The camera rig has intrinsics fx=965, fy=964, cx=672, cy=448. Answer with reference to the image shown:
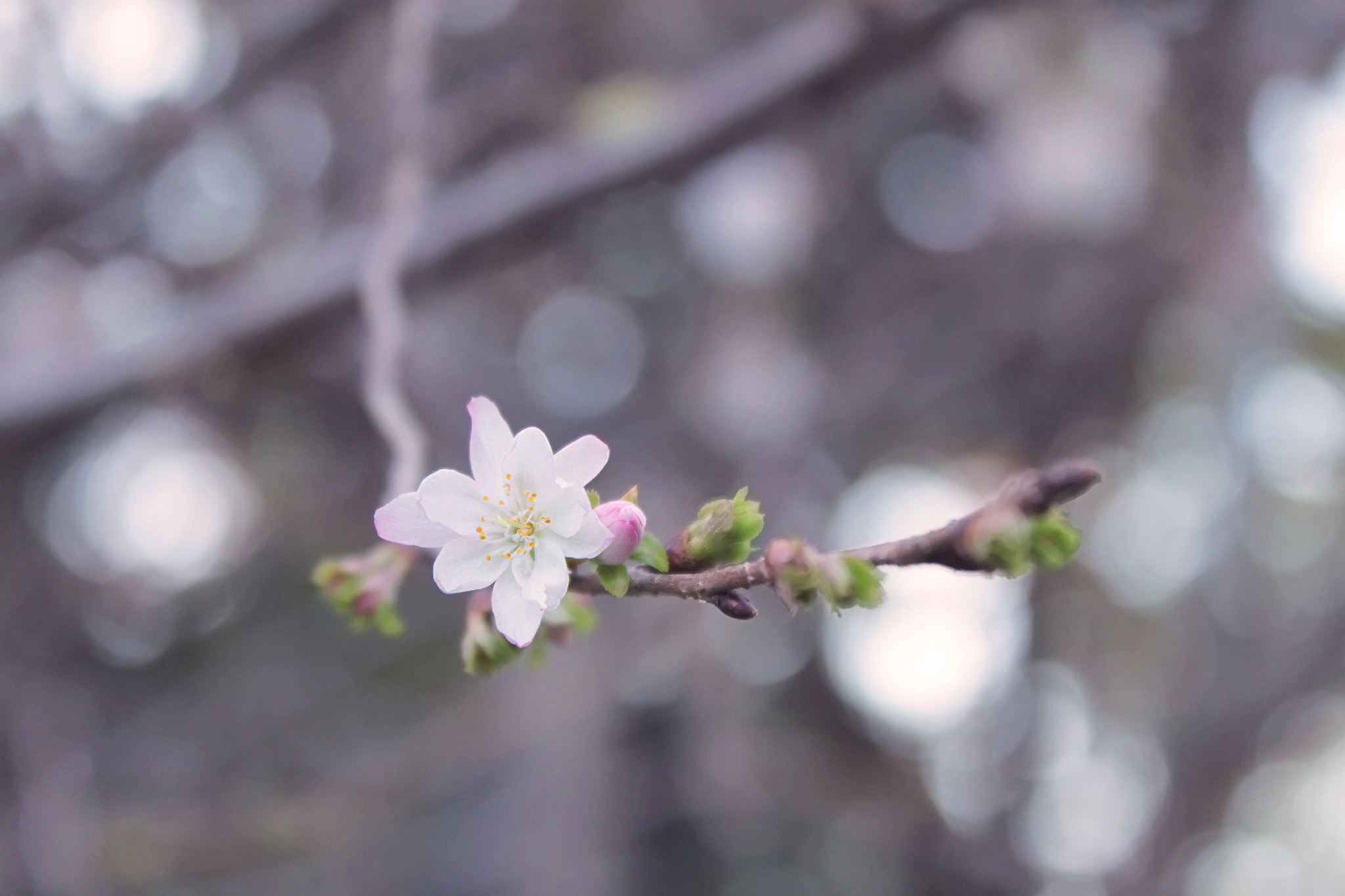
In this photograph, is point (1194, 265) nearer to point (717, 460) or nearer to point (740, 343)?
point (740, 343)

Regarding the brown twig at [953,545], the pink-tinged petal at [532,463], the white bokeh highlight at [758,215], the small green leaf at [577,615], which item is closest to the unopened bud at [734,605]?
the brown twig at [953,545]

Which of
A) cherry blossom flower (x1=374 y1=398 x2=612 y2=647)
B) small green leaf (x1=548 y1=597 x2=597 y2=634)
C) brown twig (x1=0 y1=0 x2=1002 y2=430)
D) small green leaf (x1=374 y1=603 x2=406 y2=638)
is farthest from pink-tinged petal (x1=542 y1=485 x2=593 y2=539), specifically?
brown twig (x1=0 y1=0 x2=1002 y2=430)

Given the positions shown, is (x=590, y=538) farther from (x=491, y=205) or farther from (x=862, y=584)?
(x=491, y=205)

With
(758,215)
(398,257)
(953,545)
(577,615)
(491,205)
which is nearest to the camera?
(953,545)

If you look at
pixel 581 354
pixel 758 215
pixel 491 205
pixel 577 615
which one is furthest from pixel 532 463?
pixel 581 354

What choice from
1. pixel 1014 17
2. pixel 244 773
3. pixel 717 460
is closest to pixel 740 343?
pixel 717 460

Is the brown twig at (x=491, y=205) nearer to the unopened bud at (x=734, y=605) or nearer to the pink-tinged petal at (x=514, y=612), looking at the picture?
the pink-tinged petal at (x=514, y=612)

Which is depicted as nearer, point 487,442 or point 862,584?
point 862,584

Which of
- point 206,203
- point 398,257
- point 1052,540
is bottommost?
point 1052,540
